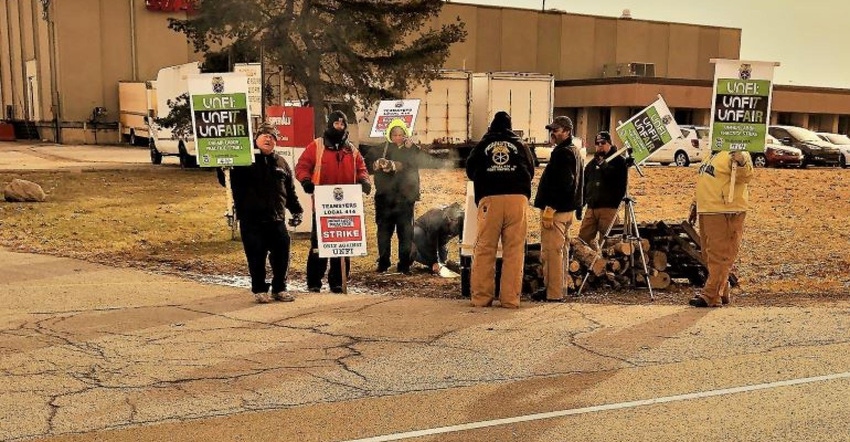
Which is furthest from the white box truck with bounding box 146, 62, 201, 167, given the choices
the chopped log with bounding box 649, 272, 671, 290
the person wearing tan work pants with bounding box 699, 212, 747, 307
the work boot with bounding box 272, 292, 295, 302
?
the person wearing tan work pants with bounding box 699, 212, 747, 307

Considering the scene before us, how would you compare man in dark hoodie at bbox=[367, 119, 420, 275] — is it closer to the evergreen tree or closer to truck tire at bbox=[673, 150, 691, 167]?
the evergreen tree

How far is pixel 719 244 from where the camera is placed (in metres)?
9.00

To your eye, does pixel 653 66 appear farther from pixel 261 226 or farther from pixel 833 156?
pixel 261 226

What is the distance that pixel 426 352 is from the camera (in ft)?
23.1

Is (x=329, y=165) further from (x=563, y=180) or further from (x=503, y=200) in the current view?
(x=563, y=180)

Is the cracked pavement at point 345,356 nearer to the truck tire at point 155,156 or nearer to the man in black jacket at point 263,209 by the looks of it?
A: the man in black jacket at point 263,209

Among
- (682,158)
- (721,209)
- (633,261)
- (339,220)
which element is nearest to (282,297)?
A: (339,220)

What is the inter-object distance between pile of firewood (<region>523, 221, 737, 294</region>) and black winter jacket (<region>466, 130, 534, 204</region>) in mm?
1579

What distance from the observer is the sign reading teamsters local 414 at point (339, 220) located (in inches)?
376

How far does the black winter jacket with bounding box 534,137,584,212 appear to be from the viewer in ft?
30.0

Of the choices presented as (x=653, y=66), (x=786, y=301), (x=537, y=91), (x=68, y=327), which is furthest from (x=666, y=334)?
(x=653, y=66)

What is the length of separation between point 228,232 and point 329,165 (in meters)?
5.58

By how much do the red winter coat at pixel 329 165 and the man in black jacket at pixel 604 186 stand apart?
320 centimetres

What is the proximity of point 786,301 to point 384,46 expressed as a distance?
17.6 meters
